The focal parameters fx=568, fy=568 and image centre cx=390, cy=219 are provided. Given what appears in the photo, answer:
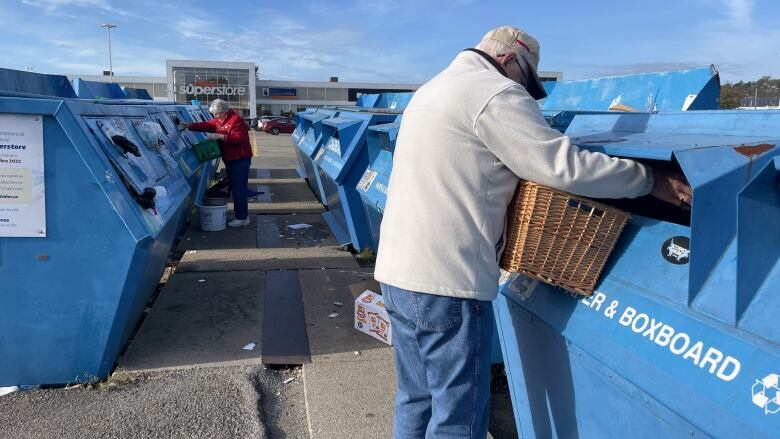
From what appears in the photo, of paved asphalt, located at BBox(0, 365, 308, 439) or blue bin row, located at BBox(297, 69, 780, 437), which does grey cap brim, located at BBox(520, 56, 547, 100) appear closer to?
blue bin row, located at BBox(297, 69, 780, 437)

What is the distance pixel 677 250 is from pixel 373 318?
2.74 meters

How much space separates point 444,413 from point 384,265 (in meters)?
0.57

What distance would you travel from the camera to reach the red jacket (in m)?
7.46

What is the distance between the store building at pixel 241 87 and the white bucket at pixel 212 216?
152ft

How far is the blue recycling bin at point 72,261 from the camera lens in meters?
3.19

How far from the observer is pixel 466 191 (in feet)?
6.23

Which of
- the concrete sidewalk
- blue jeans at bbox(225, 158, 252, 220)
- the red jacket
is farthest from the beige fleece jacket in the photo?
blue jeans at bbox(225, 158, 252, 220)

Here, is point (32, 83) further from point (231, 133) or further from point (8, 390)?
point (8, 390)

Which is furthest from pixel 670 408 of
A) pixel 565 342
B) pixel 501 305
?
pixel 501 305

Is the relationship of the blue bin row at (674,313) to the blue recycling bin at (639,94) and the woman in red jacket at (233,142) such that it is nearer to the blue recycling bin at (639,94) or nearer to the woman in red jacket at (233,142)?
the blue recycling bin at (639,94)

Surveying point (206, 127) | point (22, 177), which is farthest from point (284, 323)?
point (206, 127)

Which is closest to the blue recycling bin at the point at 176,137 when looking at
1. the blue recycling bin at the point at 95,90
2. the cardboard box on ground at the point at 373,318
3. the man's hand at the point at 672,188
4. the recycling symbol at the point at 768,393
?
the blue recycling bin at the point at 95,90

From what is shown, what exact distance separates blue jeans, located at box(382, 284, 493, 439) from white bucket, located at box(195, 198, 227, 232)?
5804mm

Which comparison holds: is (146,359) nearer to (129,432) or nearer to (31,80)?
(129,432)
